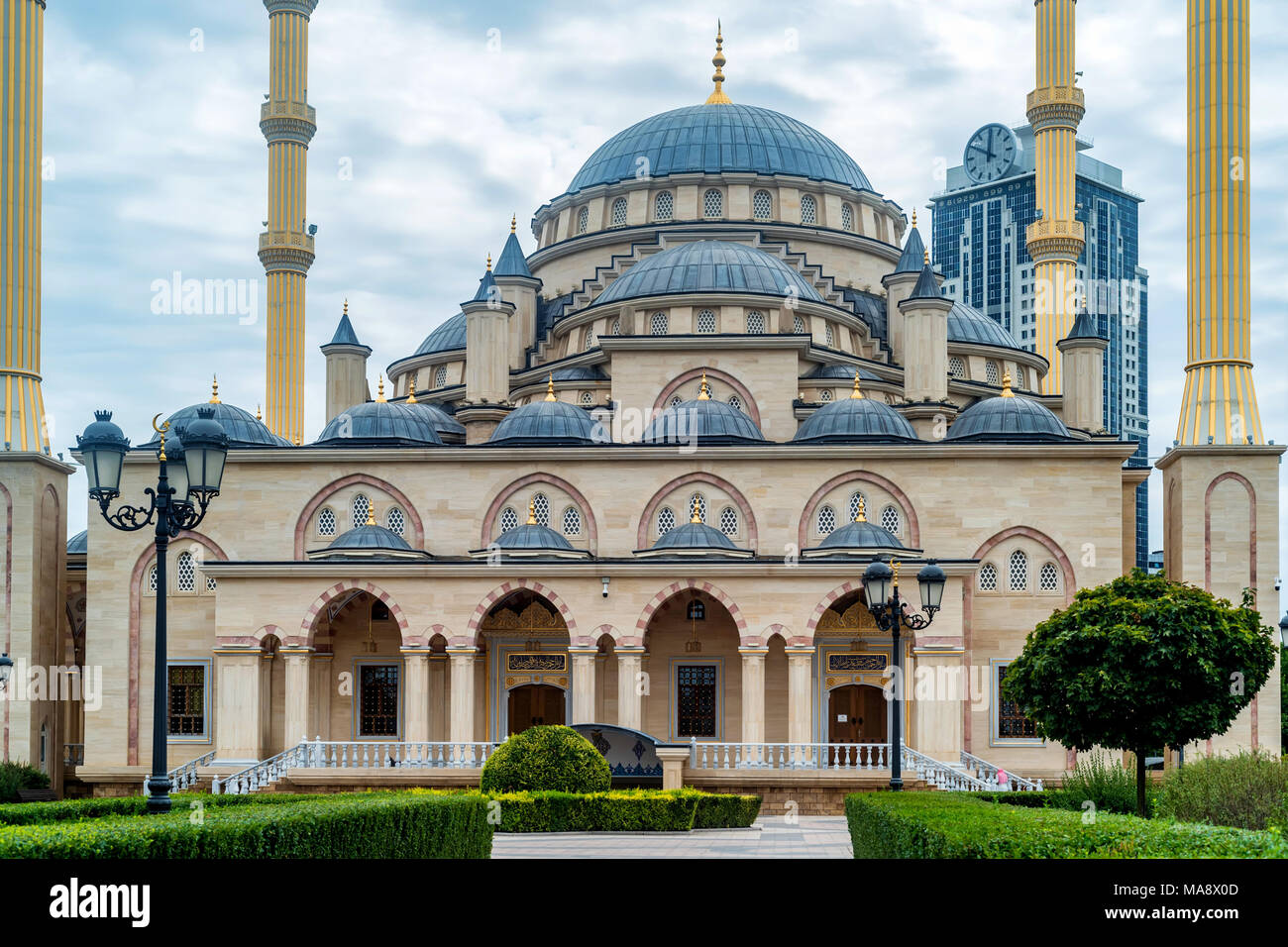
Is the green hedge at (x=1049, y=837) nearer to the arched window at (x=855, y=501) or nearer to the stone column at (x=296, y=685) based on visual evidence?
the stone column at (x=296, y=685)

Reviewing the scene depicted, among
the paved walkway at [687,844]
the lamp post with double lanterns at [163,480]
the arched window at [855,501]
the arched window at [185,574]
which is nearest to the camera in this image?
the lamp post with double lanterns at [163,480]

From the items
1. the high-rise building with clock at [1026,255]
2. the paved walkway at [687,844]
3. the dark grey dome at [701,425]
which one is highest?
the high-rise building with clock at [1026,255]

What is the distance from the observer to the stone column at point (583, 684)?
1134 inches

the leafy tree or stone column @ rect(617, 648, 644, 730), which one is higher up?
the leafy tree

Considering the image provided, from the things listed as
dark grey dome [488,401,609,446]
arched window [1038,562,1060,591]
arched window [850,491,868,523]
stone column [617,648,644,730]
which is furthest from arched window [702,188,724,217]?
stone column [617,648,644,730]

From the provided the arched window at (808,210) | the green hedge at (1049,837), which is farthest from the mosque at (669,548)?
the green hedge at (1049,837)

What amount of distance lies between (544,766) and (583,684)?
7.57m

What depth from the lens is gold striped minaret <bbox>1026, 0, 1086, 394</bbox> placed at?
136ft

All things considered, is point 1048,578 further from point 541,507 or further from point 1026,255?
point 1026,255

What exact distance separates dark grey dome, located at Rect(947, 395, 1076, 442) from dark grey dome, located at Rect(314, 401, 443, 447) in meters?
11.8

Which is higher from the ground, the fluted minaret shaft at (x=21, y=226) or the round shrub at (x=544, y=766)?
the fluted minaret shaft at (x=21, y=226)

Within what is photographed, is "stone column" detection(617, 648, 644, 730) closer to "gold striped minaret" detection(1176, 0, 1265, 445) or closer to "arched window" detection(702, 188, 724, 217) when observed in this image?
"gold striped minaret" detection(1176, 0, 1265, 445)

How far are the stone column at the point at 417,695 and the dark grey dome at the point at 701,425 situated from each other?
706 centimetres
